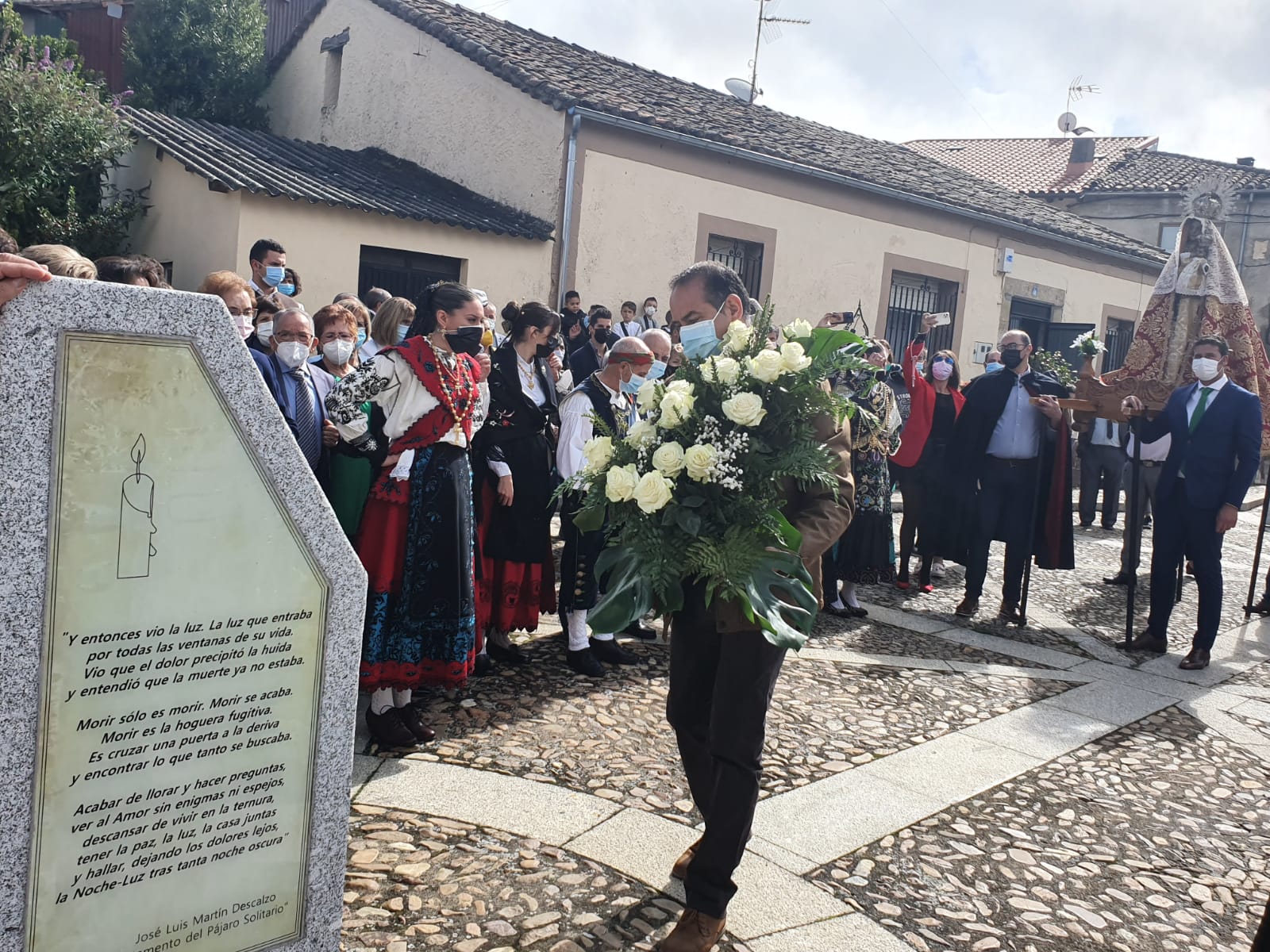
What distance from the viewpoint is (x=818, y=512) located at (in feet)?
A: 9.78

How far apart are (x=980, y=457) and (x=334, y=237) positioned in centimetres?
848

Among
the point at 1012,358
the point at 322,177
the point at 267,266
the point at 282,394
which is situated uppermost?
the point at 322,177

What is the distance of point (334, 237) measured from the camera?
1254 cm

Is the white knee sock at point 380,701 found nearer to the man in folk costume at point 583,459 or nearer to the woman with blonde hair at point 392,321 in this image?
the man in folk costume at point 583,459

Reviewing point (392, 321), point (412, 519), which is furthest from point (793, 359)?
point (392, 321)

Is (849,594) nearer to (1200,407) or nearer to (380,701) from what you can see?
(1200,407)

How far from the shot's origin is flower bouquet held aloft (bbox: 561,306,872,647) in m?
2.83

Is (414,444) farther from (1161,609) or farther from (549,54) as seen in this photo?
(549,54)

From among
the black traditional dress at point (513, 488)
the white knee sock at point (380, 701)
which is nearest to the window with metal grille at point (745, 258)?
the black traditional dress at point (513, 488)

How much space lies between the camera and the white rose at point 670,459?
285 cm

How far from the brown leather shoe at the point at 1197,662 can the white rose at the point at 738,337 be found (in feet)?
16.4

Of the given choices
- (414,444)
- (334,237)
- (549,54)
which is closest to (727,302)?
(414,444)

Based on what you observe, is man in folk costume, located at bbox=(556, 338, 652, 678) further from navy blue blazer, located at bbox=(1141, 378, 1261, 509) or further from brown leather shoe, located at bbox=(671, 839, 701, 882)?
navy blue blazer, located at bbox=(1141, 378, 1261, 509)

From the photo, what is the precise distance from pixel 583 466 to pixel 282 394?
1550mm
